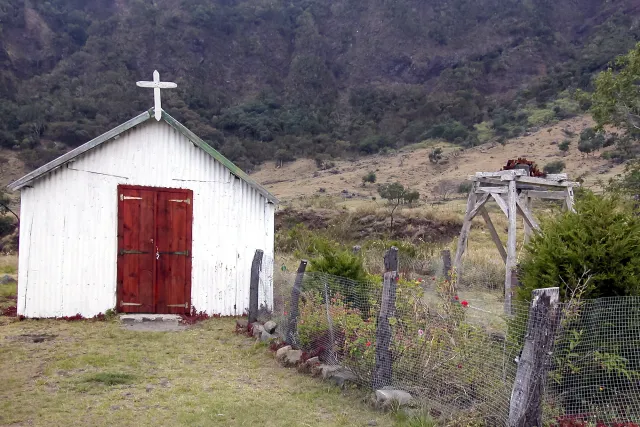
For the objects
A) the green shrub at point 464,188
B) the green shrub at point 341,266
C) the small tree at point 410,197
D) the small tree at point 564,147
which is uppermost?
the small tree at point 564,147

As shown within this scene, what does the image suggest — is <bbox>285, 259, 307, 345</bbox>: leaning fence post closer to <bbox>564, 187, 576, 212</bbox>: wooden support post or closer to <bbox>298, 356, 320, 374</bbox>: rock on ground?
<bbox>298, 356, 320, 374</bbox>: rock on ground

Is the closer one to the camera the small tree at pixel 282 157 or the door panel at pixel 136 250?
the door panel at pixel 136 250

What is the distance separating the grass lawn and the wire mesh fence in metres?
0.57

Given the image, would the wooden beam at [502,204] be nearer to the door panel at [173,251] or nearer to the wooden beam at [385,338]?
the wooden beam at [385,338]

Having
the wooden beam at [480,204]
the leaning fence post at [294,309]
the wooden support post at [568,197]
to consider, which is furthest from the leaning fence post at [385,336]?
the wooden support post at [568,197]

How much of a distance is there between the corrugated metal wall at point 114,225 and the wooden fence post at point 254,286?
0.70 m

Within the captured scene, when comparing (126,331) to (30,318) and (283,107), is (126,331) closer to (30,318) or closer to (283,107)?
(30,318)

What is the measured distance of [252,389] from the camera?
22.6 feet

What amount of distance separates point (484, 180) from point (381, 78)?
71113 mm

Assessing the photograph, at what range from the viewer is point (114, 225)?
10.5 metres

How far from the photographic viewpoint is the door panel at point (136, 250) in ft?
34.3

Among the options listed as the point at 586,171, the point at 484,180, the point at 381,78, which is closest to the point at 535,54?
the point at 381,78

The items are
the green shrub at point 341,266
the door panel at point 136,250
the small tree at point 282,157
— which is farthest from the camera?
the small tree at point 282,157

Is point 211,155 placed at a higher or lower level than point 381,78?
lower
